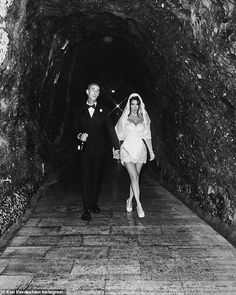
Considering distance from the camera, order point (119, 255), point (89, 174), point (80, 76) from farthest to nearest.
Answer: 1. point (80, 76)
2. point (89, 174)
3. point (119, 255)

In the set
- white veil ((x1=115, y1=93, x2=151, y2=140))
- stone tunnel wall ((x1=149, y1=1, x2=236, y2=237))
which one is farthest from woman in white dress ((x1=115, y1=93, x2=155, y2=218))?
stone tunnel wall ((x1=149, y1=1, x2=236, y2=237))

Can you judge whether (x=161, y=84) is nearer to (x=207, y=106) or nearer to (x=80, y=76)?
(x=207, y=106)

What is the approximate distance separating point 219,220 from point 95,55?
406 inches

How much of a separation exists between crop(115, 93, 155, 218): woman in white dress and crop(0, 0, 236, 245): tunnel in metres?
0.99

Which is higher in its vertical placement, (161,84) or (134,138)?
(161,84)

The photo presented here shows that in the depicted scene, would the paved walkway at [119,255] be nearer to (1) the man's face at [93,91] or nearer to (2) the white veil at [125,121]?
(2) the white veil at [125,121]

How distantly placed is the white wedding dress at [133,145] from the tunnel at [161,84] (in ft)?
3.56

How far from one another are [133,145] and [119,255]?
229cm

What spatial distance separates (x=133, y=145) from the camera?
602 centimetres

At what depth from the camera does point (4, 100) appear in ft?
17.7

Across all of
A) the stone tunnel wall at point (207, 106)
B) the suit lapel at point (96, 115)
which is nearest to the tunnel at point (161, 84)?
the stone tunnel wall at point (207, 106)

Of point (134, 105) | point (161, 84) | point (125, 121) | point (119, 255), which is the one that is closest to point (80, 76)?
point (161, 84)

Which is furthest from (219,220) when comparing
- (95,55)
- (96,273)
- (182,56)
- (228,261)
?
(95,55)

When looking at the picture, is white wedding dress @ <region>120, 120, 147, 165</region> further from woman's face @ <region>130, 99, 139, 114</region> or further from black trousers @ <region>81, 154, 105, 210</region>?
black trousers @ <region>81, 154, 105, 210</region>
